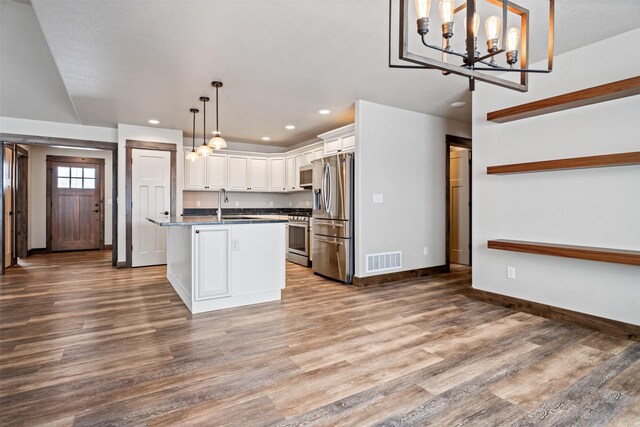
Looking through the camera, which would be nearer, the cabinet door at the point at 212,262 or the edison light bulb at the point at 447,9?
the edison light bulb at the point at 447,9

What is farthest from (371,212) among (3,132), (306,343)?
(3,132)

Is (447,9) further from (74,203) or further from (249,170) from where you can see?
(74,203)

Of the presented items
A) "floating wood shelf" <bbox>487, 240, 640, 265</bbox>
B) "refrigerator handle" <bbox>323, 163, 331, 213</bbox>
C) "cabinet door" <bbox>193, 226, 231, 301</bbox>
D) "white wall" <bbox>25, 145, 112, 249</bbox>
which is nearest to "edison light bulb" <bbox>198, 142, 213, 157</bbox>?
"cabinet door" <bbox>193, 226, 231, 301</bbox>

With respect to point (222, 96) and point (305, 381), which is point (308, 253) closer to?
point (222, 96)

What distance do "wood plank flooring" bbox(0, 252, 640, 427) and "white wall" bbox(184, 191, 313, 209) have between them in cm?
360

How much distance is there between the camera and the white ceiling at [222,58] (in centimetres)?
249

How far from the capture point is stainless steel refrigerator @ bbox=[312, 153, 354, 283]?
4711mm

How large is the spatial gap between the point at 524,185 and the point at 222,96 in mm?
3705

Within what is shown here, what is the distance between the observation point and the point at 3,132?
17.5ft

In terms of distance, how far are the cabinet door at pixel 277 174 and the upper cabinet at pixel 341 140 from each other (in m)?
2.13

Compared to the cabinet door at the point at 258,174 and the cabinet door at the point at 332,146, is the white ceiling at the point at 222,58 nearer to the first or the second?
the cabinet door at the point at 332,146

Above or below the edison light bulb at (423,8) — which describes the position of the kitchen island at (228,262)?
below

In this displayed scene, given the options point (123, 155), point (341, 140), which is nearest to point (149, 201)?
point (123, 155)

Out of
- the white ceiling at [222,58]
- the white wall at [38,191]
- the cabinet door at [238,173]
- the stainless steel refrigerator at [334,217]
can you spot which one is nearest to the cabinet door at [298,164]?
the cabinet door at [238,173]
